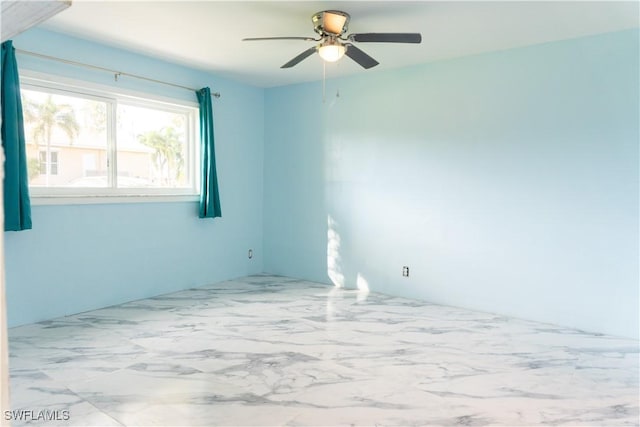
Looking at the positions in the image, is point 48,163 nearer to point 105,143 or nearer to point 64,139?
point 64,139

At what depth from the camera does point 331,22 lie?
2.95 m

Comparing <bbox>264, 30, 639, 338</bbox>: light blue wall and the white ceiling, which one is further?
<bbox>264, 30, 639, 338</bbox>: light blue wall

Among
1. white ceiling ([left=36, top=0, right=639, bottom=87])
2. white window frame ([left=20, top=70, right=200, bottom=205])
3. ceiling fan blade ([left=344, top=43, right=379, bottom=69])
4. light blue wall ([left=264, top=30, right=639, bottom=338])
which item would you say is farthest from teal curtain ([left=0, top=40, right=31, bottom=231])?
light blue wall ([left=264, top=30, right=639, bottom=338])

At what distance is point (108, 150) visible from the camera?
3986 millimetres

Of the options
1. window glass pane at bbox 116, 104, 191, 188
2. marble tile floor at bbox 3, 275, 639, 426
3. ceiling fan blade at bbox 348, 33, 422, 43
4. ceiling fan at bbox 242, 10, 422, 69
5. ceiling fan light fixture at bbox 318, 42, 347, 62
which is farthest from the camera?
window glass pane at bbox 116, 104, 191, 188

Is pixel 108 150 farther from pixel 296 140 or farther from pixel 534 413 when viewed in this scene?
pixel 534 413

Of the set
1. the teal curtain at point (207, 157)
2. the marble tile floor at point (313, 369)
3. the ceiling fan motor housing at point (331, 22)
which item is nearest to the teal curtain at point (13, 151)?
the marble tile floor at point (313, 369)

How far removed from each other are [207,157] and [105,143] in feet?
3.27

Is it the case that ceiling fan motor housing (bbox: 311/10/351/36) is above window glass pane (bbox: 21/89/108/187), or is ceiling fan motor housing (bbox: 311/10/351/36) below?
above

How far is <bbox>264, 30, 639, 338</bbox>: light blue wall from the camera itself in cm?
338

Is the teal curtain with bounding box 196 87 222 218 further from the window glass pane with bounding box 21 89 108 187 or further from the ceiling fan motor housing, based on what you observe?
the ceiling fan motor housing

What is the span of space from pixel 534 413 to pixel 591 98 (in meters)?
2.46

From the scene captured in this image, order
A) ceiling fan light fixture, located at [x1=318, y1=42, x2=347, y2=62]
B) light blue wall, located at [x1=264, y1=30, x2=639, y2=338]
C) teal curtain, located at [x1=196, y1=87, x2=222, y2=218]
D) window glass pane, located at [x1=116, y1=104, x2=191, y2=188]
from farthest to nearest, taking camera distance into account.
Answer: teal curtain, located at [x1=196, y1=87, x2=222, y2=218]
window glass pane, located at [x1=116, y1=104, x2=191, y2=188]
light blue wall, located at [x1=264, y1=30, x2=639, y2=338]
ceiling fan light fixture, located at [x1=318, y1=42, x2=347, y2=62]

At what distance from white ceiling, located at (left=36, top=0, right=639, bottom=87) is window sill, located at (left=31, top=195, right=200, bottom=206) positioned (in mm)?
Result: 1308
